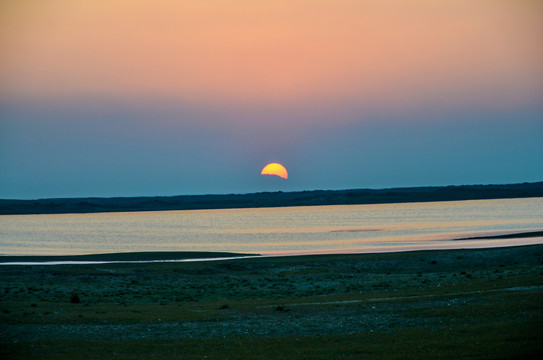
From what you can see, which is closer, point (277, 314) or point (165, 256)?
point (277, 314)

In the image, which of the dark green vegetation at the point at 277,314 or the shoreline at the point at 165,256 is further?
the shoreline at the point at 165,256

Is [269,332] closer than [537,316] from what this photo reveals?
No

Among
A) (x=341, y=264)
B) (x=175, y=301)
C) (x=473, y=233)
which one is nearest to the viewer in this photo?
(x=175, y=301)

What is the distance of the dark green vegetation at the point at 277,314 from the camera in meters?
20.0

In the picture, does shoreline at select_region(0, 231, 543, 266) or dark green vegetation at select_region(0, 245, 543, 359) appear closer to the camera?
dark green vegetation at select_region(0, 245, 543, 359)

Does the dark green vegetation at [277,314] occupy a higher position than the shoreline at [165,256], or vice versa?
the dark green vegetation at [277,314]

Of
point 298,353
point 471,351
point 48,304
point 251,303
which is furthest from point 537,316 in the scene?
point 48,304

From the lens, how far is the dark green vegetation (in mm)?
20000

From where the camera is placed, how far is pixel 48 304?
32.8 m

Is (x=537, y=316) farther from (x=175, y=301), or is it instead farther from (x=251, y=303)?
(x=175, y=301)

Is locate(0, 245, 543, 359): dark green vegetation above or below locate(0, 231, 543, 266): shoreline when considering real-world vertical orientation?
above

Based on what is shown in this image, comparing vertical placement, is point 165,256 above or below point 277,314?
below

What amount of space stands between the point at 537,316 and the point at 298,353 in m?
8.10

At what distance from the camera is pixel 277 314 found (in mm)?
27469
